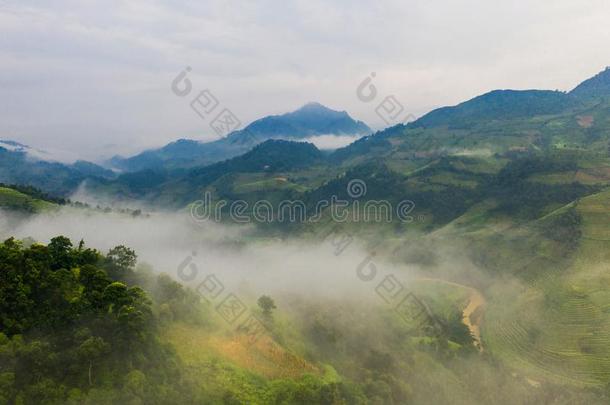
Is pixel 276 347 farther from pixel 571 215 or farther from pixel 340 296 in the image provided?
pixel 571 215

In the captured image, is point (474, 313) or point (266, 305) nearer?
point (266, 305)

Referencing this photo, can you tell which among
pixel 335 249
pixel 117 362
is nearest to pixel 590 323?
pixel 117 362

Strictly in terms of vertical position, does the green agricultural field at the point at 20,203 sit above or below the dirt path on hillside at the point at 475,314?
above

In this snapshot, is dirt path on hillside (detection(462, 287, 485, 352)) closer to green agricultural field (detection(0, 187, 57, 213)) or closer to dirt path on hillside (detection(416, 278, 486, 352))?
dirt path on hillside (detection(416, 278, 486, 352))

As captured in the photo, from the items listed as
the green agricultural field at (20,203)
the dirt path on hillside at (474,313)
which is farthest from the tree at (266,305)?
the green agricultural field at (20,203)
